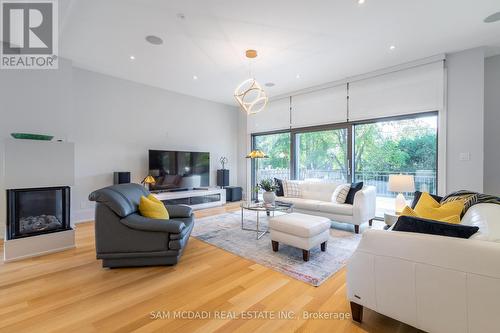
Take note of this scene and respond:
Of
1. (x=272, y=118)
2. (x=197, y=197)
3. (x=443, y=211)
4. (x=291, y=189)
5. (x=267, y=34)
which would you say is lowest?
(x=197, y=197)

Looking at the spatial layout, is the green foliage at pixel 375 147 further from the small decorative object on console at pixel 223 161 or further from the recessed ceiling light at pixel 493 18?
the small decorative object on console at pixel 223 161

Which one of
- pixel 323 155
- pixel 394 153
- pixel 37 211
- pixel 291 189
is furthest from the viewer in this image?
pixel 323 155

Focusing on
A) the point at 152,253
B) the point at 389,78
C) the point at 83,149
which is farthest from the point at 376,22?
the point at 83,149

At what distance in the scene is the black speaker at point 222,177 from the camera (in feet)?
21.5

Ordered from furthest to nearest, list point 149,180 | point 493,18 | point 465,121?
1. point 149,180
2. point 465,121
3. point 493,18

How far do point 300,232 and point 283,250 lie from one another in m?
0.50

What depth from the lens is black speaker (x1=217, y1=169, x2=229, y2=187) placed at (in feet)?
21.5

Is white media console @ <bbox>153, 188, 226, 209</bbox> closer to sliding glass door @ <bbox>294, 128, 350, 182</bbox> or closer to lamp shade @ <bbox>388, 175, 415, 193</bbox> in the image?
sliding glass door @ <bbox>294, 128, 350, 182</bbox>

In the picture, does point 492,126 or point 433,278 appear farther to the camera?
point 492,126

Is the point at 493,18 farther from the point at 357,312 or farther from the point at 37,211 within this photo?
the point at 37,211

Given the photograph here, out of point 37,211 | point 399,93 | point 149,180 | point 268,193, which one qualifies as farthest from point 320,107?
point 37,211

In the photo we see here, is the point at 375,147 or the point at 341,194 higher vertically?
the point at 375,147

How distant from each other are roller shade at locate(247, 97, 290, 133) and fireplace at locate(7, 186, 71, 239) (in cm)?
480

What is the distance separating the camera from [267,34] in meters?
3.17
